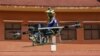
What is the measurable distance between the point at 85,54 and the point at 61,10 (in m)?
2.99

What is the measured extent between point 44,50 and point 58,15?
→ 2086mm

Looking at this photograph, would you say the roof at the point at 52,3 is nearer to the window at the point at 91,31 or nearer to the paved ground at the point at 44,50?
the window at the point at 91,31

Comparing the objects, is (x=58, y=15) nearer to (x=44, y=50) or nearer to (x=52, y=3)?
(x=52, y=3)

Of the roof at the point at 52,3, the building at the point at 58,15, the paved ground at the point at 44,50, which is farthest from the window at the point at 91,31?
the roof at the point at 52,3

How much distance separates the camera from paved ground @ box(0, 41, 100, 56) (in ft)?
70.0

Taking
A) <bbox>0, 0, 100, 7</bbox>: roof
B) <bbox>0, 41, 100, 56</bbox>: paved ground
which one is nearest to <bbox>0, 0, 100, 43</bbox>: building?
<bbox>0, 0, 100, 7</bbox>: roof

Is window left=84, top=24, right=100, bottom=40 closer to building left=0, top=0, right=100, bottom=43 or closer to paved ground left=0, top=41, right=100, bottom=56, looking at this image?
building left=0, top=0, right=100, bottom=43

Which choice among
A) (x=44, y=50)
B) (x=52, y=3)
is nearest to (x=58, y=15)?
A: (x=52, y=3)

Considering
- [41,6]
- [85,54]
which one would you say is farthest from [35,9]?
[85,54]

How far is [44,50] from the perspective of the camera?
21703 mm

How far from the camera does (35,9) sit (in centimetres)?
2055

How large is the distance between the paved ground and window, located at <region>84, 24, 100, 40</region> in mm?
476

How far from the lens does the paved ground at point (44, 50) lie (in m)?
21.3

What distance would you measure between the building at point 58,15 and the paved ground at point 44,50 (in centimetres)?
30
